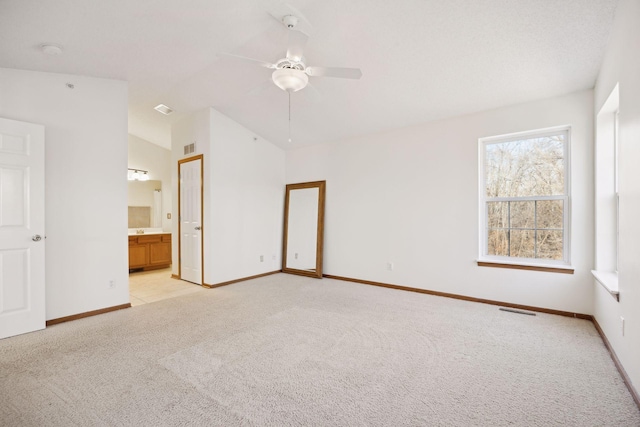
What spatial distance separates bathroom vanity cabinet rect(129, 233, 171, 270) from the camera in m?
5.89

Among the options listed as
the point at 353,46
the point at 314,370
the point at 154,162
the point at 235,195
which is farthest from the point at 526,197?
the point at 154,162

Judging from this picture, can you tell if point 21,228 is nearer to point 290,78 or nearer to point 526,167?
point 290,78

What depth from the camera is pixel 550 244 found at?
11.8 feet

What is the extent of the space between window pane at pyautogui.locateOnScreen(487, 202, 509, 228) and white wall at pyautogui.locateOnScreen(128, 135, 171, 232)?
653 cm

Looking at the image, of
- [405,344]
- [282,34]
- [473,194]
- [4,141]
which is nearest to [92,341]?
[4,141]

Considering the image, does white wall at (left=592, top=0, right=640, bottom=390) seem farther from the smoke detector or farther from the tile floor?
the tile floor

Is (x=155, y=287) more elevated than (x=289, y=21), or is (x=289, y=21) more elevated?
(x=289, y=21)

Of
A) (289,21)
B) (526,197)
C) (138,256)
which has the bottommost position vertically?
(138,256)

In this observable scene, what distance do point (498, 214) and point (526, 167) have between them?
672 millimetres

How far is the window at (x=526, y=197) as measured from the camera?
3.53 metres

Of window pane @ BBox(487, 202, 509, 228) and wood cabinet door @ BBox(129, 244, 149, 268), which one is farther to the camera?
wood cabinet door @ BBox(129, 244, 149, 268)

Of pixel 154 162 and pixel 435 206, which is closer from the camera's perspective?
pixel 435 206

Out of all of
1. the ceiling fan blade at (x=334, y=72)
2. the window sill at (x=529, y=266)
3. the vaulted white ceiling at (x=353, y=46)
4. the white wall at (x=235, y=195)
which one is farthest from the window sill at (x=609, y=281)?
the white wall at (x=235, y=195)

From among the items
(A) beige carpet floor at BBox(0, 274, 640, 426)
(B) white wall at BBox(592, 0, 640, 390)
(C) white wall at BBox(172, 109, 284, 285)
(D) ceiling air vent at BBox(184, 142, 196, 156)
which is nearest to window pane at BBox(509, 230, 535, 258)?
(A) beige carpet floor at BBox(0, 274, 640, 426)
